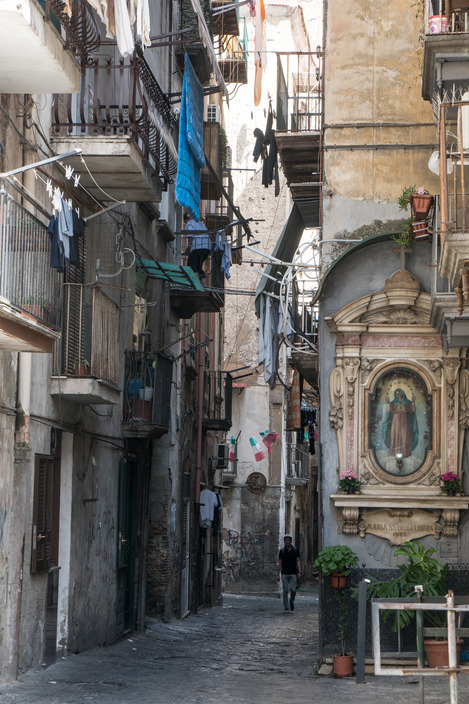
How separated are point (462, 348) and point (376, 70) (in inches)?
157

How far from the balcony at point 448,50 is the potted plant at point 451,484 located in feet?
15.7

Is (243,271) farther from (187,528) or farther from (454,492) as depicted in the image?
(454,492)

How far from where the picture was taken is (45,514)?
40.3 feet

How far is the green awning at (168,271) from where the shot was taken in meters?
17.7

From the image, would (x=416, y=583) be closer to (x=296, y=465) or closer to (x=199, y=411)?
(x=199, y=411)

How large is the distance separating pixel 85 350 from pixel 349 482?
3.83 meters

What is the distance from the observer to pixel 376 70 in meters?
14.0

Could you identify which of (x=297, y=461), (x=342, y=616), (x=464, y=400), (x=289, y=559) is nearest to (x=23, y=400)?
(x=342, y=616)

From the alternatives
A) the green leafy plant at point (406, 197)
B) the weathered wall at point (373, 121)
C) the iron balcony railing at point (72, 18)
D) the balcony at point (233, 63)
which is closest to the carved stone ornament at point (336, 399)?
the weathered wall at point (373, 121)

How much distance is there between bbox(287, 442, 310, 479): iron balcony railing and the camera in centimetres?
3822

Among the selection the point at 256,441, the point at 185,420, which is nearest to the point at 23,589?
the point at 185,420

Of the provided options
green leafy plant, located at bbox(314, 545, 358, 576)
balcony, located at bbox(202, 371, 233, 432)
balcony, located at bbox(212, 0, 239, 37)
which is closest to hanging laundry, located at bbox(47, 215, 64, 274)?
green leafy plant, located at bbox(314, 545, 358, 576)

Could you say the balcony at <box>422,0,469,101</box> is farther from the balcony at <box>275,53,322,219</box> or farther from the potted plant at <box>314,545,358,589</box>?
the potted plant at <box>314,545,358,589</box>

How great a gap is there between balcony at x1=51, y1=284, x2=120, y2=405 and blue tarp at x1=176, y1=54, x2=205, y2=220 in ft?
6.63
